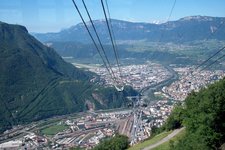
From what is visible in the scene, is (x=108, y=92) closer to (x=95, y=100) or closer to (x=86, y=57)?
(x=95, y=100)

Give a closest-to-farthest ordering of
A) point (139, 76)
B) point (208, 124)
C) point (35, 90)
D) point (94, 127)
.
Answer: point (208, 124)
point (94, 127)
point (35, 90)
point (139, 76)

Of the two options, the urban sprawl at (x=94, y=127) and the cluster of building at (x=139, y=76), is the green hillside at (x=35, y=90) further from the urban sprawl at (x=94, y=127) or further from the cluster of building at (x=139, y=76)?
the cluster of building at (x=139, y=76)

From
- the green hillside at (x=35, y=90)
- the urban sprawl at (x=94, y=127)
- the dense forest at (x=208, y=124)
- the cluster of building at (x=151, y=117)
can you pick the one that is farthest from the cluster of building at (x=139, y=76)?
the dense forest at (x=208, y=124)

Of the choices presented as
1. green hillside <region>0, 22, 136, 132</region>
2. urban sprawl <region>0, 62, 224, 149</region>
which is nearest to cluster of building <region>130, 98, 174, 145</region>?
urban sprawl <region>0, 62, 224, 149</region>

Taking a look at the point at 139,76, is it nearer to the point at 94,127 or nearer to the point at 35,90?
the point at 35,90

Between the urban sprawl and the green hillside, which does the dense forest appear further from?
the green hillside

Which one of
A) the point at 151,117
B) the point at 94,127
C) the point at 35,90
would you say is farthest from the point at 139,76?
the point at 94,127
